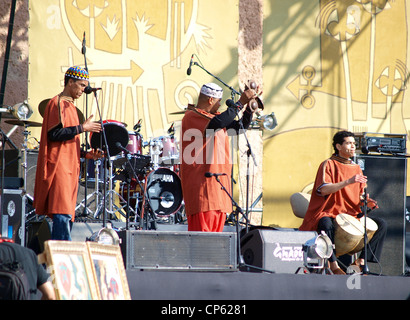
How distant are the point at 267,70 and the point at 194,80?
1186 mm

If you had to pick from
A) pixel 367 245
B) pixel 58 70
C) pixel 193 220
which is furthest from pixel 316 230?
pixel 58 70

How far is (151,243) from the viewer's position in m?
5.36

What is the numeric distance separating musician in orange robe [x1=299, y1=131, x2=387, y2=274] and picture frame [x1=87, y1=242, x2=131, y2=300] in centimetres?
318

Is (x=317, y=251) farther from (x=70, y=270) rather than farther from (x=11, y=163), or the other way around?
(x=11, y=163)

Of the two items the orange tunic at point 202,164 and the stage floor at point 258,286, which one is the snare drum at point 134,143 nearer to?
the orange tunic at point 202,164

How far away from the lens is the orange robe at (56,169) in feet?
18.0

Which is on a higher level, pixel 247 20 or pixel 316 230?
pixel 247 20

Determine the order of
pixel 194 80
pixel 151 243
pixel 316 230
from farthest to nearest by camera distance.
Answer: pixel 194 80, pixel 316 230, pixel 151 243

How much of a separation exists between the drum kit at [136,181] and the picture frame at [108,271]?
3602 millimetres

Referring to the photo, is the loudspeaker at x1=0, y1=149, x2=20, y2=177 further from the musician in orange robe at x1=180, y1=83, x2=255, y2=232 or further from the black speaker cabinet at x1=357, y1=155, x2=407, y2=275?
the black speaker cabinet at x1=357, y1=155, x2=407, y2=275

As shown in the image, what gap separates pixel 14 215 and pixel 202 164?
79.5 inches

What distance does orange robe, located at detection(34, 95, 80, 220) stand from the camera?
548 centimetres

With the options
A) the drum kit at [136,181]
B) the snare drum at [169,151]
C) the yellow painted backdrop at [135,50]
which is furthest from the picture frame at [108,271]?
the yellow painted backdrop at [135,50]

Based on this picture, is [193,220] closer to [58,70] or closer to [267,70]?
[58,70]
